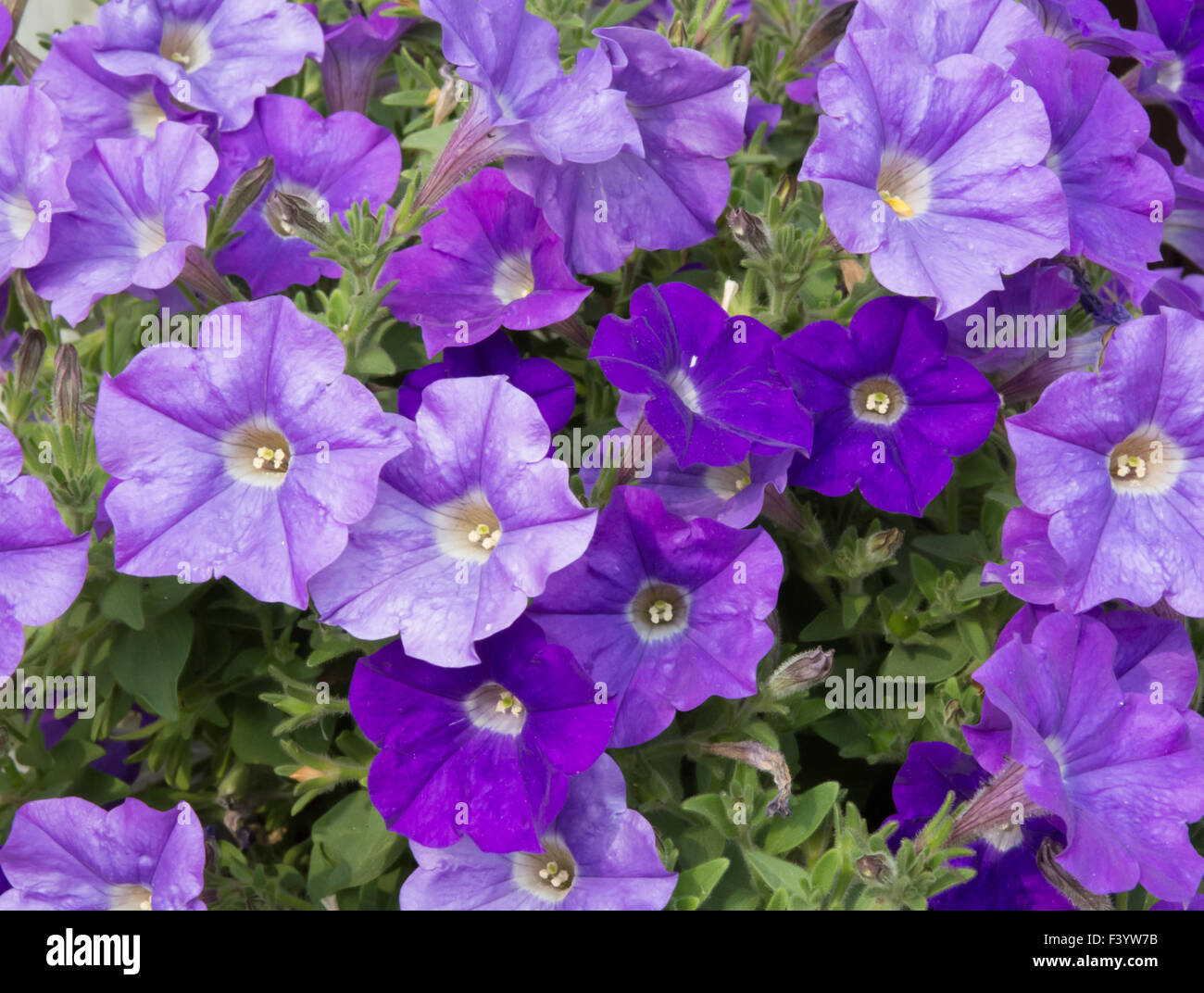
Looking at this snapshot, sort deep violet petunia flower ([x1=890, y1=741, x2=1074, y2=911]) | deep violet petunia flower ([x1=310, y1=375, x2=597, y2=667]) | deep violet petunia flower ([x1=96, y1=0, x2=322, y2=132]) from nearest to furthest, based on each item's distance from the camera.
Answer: deep violet petunia flower ([x1=310, y1=375, x2=597, y2=667]) < deep violet petunia flower ([x1=890, y1=741, x2=1074, y2=911]) < deep violet petunia flower ([x1=96, y1=0, x2=322, y2=132])

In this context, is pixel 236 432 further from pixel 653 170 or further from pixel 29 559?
pixel 653 170

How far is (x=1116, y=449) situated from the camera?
3.24 feet

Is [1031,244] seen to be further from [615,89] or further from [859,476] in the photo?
[615,89]

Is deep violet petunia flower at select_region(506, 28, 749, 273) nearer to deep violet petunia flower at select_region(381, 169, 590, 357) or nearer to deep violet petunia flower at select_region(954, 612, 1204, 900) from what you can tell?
deep violet petunia flower at select_region(381, 169, 590, 357)

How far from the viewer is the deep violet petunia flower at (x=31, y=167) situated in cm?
101

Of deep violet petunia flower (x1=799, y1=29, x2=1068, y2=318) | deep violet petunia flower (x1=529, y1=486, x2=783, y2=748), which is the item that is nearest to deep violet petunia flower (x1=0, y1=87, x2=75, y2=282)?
deep violet petunia flower (x1=529, y1=486, x2=783, y2=748)

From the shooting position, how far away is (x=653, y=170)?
1064 mm

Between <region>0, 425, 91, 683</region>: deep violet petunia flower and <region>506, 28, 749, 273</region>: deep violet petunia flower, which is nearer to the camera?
<region>0, 425, 91, 683</region>: deep violet petunia flower

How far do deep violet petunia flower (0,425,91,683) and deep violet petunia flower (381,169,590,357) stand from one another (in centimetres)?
33

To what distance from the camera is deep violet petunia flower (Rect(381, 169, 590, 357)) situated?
1.02 meters

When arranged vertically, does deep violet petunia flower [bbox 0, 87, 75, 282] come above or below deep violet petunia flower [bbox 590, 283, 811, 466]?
above

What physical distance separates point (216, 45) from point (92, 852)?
0.77m
